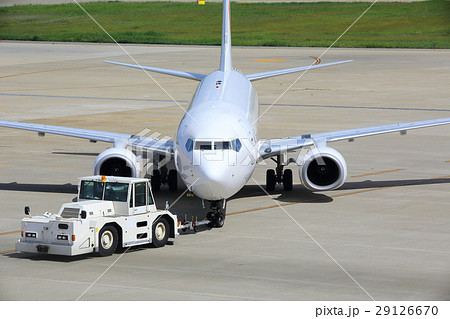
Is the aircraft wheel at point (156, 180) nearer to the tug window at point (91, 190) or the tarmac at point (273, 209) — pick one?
the tarmac at point (273, 209)

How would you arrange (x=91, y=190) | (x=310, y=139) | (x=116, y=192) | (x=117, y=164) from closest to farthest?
(x=116, y=192) < (x=91, y=190) < (x=117, y=164) < (x=310, y=139)

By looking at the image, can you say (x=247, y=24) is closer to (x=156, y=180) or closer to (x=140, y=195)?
(x=156, y=180)

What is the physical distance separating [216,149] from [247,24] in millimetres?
127287

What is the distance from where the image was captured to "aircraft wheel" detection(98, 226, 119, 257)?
23.7 m

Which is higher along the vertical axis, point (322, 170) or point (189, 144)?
point (189, 144)

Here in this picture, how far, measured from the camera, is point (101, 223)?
23594 millimetres

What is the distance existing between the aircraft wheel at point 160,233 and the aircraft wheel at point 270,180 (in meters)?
9.34

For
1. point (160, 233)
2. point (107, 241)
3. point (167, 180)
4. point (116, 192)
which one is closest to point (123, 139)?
point (167, 180)

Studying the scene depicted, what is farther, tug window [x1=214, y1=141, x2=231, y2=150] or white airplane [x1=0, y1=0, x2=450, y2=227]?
tug window [x1=214, y1=141, x2=231, y2=150]

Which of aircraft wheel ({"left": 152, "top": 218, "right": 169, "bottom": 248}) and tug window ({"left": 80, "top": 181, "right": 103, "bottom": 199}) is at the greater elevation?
tug window ({"left": 80, "top": 181, "right": 103, "bottom": 199})

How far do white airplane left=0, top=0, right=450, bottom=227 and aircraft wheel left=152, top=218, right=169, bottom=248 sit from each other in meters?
1.87

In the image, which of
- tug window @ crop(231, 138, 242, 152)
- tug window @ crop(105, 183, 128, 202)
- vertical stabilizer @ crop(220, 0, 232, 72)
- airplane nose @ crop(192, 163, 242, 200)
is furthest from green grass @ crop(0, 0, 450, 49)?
tug window @ crop(105, 183, 128, 202)

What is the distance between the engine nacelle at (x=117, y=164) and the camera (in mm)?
31766

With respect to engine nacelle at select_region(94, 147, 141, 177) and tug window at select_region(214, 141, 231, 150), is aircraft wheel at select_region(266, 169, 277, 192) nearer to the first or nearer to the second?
engine nacelle at select_region(94, 147, 141, 177)
